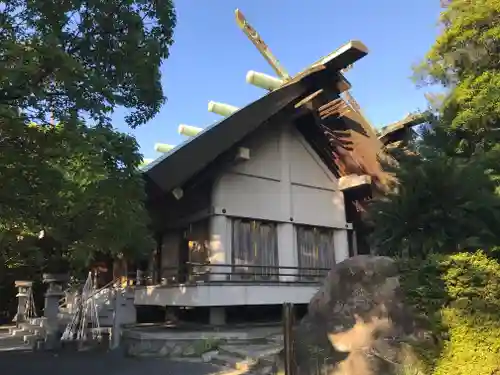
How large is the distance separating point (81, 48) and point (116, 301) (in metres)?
7.00

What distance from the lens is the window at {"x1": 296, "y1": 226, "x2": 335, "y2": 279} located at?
53.4 feet

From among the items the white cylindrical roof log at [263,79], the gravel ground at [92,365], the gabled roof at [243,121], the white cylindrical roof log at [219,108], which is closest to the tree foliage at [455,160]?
the gabled roof at [243,121]

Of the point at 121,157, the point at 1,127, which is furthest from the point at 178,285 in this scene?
the point at 1,127

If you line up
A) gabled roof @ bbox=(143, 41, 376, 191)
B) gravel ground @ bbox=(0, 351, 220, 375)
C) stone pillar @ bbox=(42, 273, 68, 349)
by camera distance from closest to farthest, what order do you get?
1. gravel ground @ bbox=(0, 351, 220, 375)
2. stone pillar @ bbox=(42, 273, 68, 349)
3. gabled roof @ bbox=(143, 41, 376, 191)

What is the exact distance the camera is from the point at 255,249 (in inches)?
592

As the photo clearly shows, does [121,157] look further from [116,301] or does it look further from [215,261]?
[215,261]

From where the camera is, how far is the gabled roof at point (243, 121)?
1307 centimetres

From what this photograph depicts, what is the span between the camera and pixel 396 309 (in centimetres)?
721

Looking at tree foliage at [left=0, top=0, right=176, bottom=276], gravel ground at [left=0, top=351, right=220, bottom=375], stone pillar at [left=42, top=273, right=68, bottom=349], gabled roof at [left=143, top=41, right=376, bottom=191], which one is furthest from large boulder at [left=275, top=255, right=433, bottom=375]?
stone pillar at [left=42, top=273, right=68, bottom=349]

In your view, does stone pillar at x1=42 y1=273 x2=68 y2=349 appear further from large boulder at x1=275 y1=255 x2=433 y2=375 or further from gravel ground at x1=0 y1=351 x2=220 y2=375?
large boulder at x1=275 y1=255 x2=433 y2=375

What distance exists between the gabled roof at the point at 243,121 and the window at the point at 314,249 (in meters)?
4.43

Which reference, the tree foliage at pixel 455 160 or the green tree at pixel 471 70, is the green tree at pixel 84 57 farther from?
the green tree at pixel 471 70

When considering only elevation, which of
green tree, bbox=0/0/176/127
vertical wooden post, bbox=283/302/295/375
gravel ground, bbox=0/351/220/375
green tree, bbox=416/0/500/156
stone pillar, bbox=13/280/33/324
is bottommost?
gravel ground, bbox=0/351/220/375

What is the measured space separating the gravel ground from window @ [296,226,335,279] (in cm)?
716
